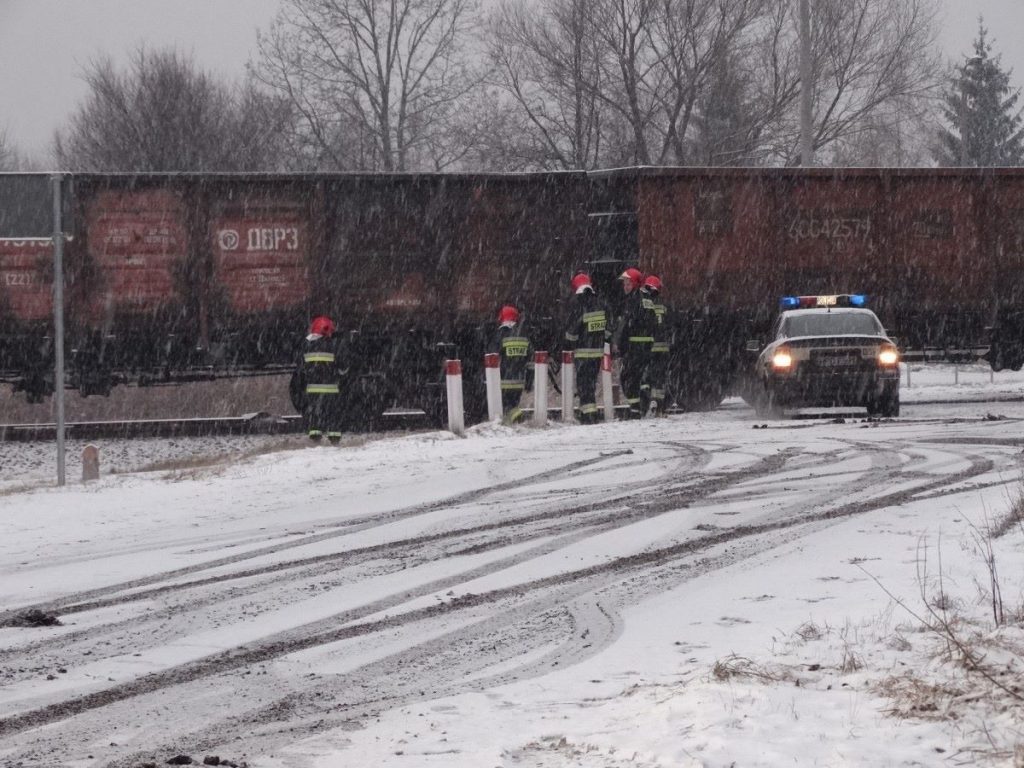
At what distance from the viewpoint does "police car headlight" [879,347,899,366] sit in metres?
16.6

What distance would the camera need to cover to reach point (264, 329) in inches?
748

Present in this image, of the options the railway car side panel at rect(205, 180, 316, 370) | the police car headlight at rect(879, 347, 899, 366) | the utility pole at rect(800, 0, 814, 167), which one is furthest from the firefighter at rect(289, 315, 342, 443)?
the utility pole at rect(800, 0, 814, 167)

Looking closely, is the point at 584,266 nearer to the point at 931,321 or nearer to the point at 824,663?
the point at 931,321

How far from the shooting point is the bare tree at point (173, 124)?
124 ft

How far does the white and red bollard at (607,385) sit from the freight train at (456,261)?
5.66ft

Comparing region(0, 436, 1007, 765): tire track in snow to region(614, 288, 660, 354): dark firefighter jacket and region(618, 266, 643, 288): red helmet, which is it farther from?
region(618, 266, 643, 288): red helmet

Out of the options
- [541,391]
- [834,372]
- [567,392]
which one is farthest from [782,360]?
[541,391]

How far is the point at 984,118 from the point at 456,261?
4492cm

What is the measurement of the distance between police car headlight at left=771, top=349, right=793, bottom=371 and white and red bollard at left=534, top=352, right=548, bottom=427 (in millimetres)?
2823

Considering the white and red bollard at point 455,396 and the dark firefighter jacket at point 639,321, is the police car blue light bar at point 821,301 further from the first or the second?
the white and red bollard at point 455,396

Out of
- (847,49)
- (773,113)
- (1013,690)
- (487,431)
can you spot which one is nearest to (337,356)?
(487,431)

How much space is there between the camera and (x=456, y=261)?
1947cm

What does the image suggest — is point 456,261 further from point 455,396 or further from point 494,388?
point 455,396

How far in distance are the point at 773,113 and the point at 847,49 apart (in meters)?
3.38
